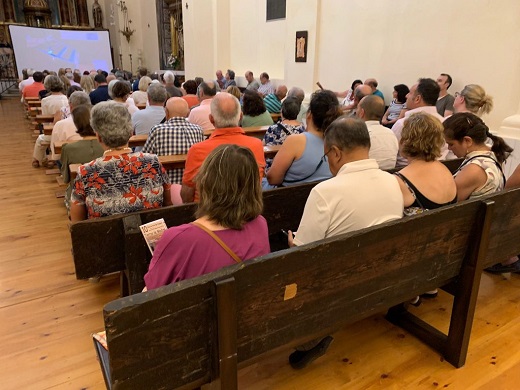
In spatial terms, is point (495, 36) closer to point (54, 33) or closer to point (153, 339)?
point (153, 339)

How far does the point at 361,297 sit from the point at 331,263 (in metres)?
0.28

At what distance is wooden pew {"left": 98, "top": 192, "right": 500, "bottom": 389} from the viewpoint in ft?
3.60

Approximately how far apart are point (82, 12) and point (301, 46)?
1322 centimetres

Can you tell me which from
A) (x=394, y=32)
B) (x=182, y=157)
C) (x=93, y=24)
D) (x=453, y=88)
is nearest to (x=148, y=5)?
(x=93, y=24)

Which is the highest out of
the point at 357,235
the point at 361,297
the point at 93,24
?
the point at 93,24

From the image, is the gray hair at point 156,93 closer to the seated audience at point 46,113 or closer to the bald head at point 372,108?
the seated audience at point 46,113

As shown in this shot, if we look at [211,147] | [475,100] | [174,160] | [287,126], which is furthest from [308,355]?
[475,100]

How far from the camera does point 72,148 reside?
3287mm

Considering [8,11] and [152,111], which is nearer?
[152,111]

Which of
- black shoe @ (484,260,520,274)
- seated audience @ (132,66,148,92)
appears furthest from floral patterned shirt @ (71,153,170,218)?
seated audience @ (132,66,148,92)

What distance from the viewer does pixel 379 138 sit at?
9.38ft

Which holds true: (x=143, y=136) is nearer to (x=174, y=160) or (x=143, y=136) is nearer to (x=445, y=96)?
(x=174, y=160)

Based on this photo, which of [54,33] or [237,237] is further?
[54,33]

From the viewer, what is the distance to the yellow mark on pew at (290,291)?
1.33m
